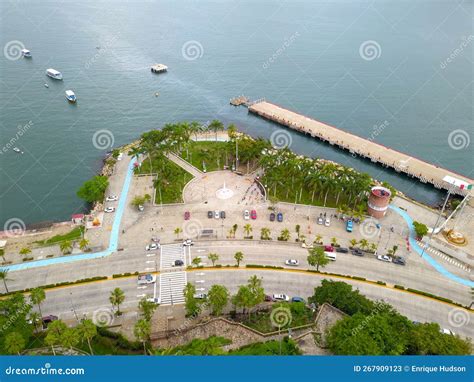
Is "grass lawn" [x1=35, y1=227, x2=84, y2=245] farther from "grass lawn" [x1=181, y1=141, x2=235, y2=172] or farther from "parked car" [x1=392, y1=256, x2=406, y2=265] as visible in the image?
"parked car" [x1=392, y1=256, x2=406, y2=265]

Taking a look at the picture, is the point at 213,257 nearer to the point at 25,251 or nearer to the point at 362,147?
the point at 25,251

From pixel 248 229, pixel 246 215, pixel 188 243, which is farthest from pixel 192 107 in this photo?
pixel 188 243

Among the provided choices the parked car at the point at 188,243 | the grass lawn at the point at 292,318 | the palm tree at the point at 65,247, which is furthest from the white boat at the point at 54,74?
the grass lawn at the point at 292,318

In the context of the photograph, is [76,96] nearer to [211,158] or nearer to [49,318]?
[211,158]

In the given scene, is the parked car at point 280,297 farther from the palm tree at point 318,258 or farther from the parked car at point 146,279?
the parked car at point 146,279

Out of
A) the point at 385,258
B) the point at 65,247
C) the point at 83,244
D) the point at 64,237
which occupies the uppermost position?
the point at 64,237

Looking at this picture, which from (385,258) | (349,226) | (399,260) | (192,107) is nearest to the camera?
(399,260)
